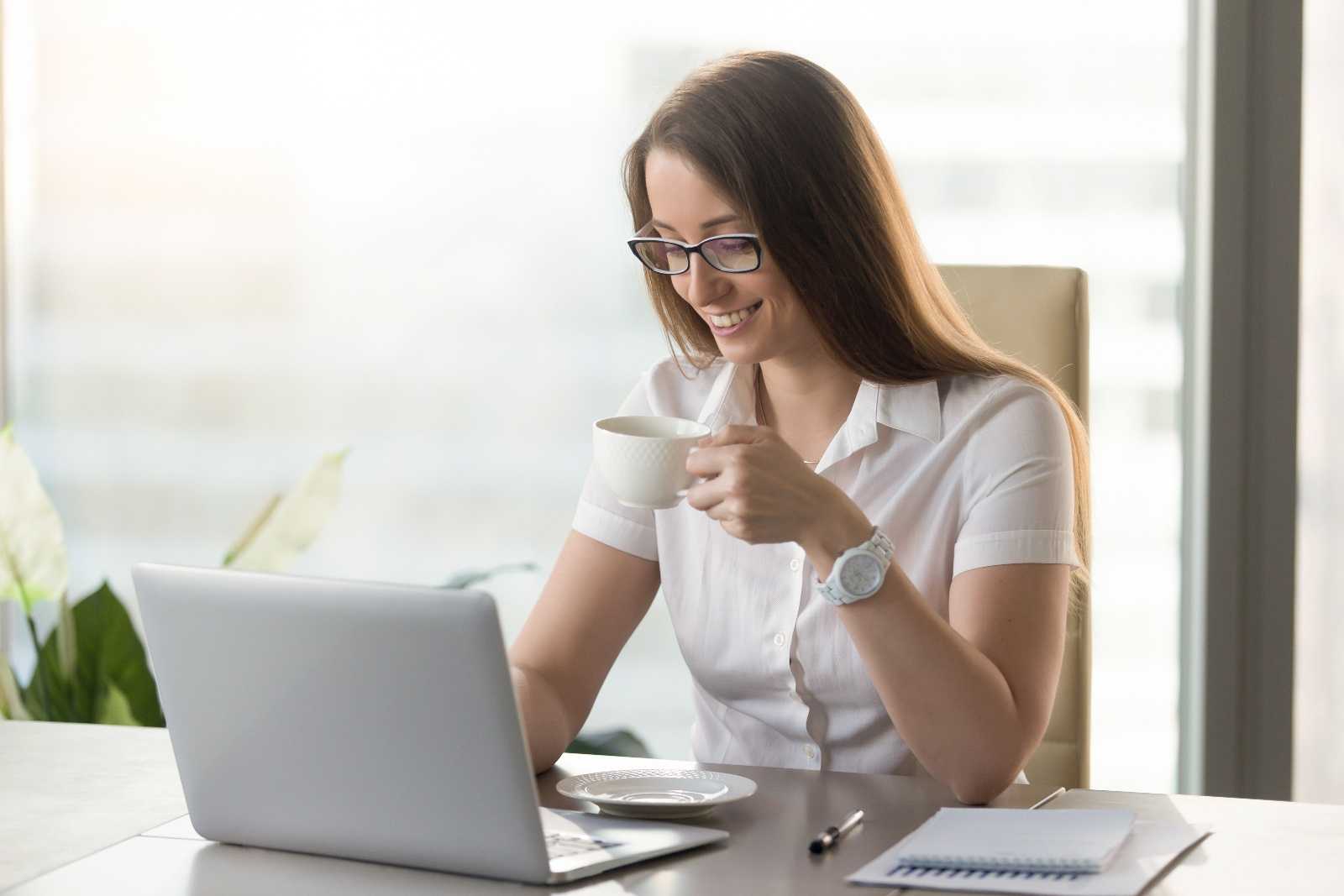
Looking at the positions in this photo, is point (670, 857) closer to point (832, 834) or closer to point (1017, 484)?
point (832, 834)

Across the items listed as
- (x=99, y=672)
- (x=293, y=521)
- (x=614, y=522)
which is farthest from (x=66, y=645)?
(x=614, y=522)

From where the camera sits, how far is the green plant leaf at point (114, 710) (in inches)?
92.9

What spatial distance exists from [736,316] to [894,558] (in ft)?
0.96

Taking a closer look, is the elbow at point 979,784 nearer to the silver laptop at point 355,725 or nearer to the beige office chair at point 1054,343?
the silver laptop at point 355,725

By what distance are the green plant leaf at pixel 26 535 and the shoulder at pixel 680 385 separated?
1.18m

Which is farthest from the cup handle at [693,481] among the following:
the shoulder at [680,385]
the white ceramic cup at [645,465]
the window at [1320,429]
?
the window at [1320,429]

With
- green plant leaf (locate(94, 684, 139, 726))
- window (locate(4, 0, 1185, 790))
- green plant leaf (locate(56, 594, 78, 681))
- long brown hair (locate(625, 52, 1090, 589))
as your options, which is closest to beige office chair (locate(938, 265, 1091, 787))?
long brown hair (locate(625, 52, 1090, 589))

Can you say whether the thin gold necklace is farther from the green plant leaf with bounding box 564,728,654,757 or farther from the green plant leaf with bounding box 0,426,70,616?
the green plant leaf with bounding box 0,426,70,616

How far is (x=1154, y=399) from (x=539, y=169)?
3.89 ft

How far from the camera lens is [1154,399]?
2562mm

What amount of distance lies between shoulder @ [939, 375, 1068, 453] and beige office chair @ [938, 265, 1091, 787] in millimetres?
208

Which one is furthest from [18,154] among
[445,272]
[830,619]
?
[830,619]

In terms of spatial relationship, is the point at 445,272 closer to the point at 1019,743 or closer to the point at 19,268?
the point at 19,268

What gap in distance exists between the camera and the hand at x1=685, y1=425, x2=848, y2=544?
120 cm
